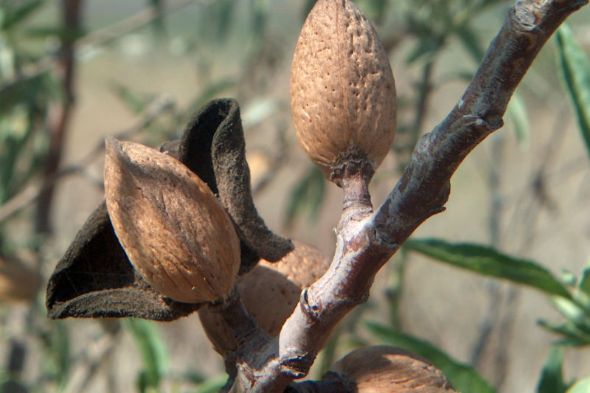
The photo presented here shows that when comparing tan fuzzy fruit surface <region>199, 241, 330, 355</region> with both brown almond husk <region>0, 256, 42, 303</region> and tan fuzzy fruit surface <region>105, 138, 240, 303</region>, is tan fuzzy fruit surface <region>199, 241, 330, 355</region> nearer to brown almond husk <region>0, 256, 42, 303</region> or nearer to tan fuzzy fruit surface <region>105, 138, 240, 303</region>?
tan fuzzy fruit surface <region>105, 138, 240, 303</region>

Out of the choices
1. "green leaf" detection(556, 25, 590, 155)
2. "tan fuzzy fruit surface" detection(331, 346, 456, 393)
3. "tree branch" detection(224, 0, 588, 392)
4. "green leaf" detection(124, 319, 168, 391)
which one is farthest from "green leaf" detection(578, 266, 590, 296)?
"green leaf" detection(124, 319, 168, 391)

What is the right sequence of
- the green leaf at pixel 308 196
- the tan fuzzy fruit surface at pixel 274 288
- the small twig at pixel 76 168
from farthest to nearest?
the green leaf at pixel 308 196 < the small twig at pixel 76 168 < the tan fuzzy fruit surface at pixel 274 288

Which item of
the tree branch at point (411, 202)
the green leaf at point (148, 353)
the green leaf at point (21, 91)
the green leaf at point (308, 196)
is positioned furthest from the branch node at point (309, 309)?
the green leaf at point (308, 196)

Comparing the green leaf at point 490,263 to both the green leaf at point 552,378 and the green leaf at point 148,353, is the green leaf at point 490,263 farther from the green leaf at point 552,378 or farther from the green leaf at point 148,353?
the green leaf at point 148,353

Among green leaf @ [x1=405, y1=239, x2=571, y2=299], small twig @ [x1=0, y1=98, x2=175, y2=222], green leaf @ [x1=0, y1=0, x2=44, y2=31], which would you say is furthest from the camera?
green leaf @ [x1=0, y1=0, x2=44, y2=31]

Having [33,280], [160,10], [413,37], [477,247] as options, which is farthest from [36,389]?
[477,247]

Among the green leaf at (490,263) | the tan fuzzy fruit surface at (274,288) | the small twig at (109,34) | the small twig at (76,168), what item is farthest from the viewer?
the small twig at (109,34)

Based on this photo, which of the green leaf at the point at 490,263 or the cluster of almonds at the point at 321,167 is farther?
the green leaf at the point at 490,263

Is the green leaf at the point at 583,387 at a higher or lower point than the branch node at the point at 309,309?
lower
